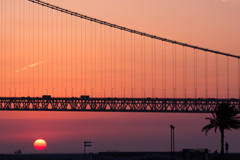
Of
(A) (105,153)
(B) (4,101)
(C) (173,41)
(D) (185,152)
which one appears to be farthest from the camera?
(C) (173,41)

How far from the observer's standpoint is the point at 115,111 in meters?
121

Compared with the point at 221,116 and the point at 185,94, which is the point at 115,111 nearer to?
the point at 185,94

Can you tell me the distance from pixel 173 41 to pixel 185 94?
1612 cm

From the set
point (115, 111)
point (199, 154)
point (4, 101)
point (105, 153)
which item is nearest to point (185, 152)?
point (199, 154)

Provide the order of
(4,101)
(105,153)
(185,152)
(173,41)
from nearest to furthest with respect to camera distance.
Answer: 1. (185,152)
2. (105,153)
3. (4,101)
4. (173,41)

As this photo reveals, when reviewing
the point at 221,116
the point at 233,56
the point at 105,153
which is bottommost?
the point at 105,153

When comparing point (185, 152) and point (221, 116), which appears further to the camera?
point (221, 116)

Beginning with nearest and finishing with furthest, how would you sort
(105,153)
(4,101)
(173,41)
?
(105,153)
(4,101)
(173,41)

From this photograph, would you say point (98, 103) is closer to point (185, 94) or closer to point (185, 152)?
point (185, 94)

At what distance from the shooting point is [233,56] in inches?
4825

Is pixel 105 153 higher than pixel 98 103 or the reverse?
the reverse

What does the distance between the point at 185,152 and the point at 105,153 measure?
1128 cm

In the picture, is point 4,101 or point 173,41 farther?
point 173,41

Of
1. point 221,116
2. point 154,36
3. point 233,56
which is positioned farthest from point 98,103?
point 221,116
